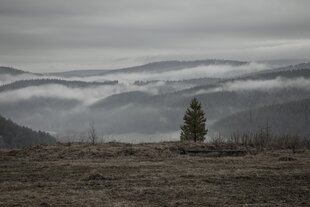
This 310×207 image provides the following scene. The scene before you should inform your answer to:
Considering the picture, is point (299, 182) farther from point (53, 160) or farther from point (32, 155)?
point (32, 155)

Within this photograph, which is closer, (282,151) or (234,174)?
(234,174)

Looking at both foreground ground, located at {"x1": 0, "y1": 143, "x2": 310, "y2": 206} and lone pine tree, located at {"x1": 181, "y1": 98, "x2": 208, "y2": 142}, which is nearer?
foreground ground, located at {"x1": 0, "y1": 143, "x2": 310, "y2": 206}

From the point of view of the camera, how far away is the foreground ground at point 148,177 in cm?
1794

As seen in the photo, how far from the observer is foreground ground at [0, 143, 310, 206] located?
1794cm

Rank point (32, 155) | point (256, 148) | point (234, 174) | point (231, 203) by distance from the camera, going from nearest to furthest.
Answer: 1. point (231, 203)
2. point (234, 174)
3. point (32, 155)
4. point (256, 148)

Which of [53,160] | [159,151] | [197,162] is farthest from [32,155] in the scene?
[197,162]

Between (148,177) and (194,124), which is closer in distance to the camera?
(148,177)

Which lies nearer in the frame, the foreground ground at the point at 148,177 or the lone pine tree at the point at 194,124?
the foreground ground at the point at 148,177

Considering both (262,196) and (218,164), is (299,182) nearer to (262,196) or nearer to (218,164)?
(262,196)

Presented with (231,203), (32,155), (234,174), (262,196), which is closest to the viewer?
(231,203)

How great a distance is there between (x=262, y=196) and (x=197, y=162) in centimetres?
964

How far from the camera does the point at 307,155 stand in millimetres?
30609

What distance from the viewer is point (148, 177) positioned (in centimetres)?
2266

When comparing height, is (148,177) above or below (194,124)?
below
